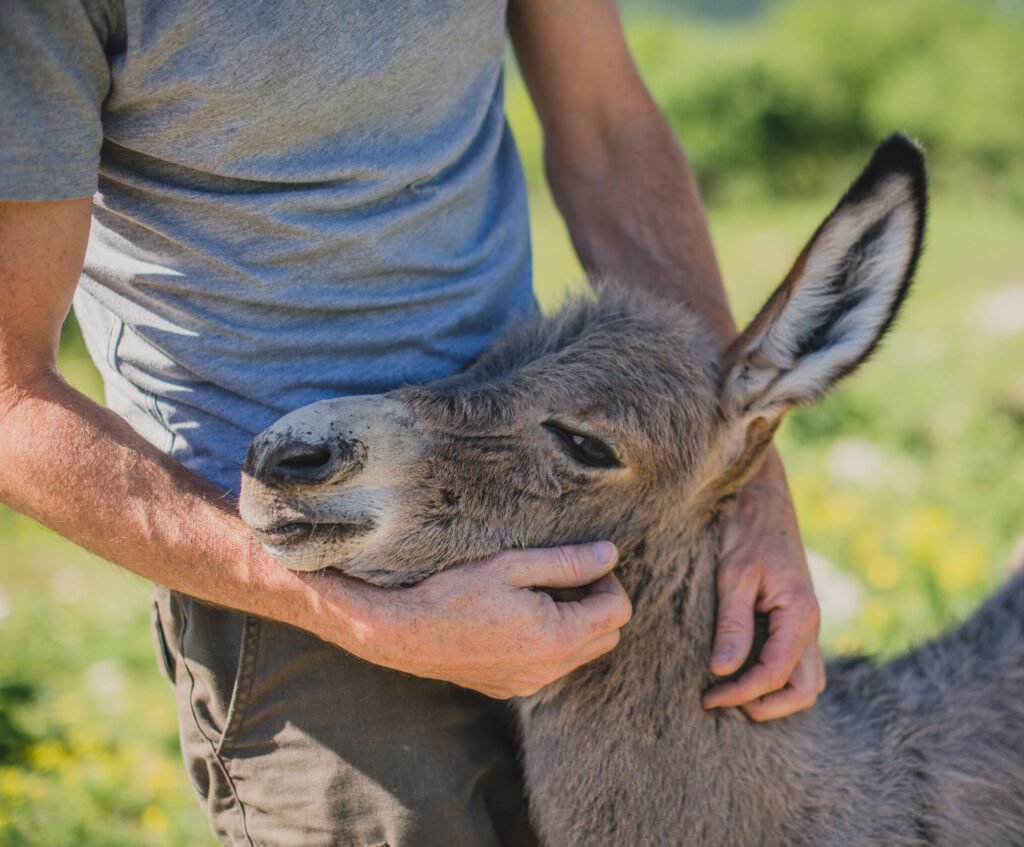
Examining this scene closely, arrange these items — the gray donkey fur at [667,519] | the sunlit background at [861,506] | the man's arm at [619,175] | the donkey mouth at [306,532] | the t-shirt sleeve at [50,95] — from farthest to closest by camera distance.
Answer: the sunlit background at [861,506]
the man's arm at [619,175]
the gray donkey fur at [667,519]
the donkey mouth at [306,532]
the t-shirt sleeve at [50,95]

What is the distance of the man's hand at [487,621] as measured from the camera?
248 cm

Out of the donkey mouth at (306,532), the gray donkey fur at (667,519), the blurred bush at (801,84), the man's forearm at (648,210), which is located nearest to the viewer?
the donkey mouth at (306,532)

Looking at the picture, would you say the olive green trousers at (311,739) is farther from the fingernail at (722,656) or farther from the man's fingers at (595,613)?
the fingernail at (722,656)

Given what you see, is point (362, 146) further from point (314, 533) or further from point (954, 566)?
point (954, 566)

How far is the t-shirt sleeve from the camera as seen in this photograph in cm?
217

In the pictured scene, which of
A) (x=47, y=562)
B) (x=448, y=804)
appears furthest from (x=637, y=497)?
(x=47, y=562)

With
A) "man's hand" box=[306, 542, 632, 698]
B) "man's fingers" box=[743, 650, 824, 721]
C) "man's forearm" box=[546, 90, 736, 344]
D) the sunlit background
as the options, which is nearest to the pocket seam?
"man's hand" box=[306, 542, 632, 698]

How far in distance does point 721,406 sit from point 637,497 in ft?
1.37

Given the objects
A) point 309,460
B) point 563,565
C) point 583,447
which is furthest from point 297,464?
point 583,447

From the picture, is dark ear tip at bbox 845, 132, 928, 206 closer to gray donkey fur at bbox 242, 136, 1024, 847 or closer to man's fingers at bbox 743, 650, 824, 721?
gray donkey fur at bbox 242, 136, 1024, 847

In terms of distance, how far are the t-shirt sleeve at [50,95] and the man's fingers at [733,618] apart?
6.50 feet

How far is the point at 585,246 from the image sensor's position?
3773 millimetres

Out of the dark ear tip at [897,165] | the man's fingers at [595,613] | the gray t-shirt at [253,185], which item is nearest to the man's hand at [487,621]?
the man's fingers at [595,613]

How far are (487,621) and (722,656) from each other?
0.79 meters
